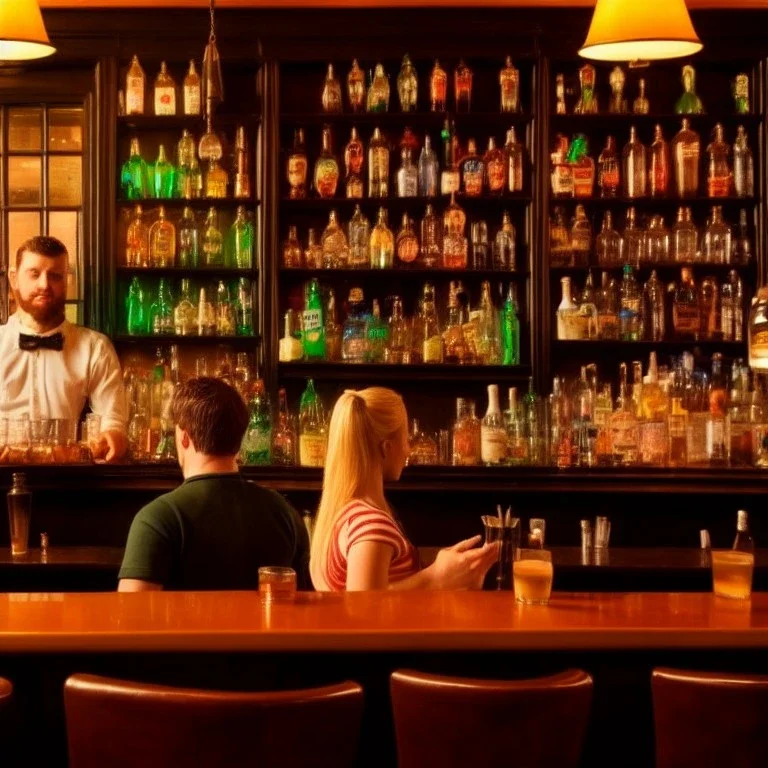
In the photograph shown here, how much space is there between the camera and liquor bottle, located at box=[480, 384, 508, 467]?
504cm

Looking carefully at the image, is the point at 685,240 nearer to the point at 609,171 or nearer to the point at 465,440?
the point at 609,171


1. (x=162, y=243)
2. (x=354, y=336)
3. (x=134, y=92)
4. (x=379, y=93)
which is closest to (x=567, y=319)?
(x=354, y=336)

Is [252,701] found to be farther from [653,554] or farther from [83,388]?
[83,388]

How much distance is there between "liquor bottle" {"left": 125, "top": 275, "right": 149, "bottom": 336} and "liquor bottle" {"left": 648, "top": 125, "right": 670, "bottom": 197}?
229 centimetres

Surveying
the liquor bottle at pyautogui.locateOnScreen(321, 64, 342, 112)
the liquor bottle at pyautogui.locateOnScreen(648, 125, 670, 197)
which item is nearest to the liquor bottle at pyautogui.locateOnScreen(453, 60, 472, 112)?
the liquor bottle at pyautogui.locateOnScreen(321, 64, 342, 112)

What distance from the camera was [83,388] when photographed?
5.28m

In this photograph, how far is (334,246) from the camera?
18.0 feet

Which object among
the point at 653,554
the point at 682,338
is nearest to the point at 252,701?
the point at 653,554

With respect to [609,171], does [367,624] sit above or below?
below

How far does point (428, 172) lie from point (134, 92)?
132cm

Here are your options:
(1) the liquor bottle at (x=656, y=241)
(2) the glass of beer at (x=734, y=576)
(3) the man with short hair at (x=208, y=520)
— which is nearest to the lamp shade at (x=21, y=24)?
(3) the man with short hair at (x=208, y=520)

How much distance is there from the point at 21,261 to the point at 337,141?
1.50 meters

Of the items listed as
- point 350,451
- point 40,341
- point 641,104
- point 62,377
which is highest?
point 641,104

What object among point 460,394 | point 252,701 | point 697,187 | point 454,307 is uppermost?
point 697,187
